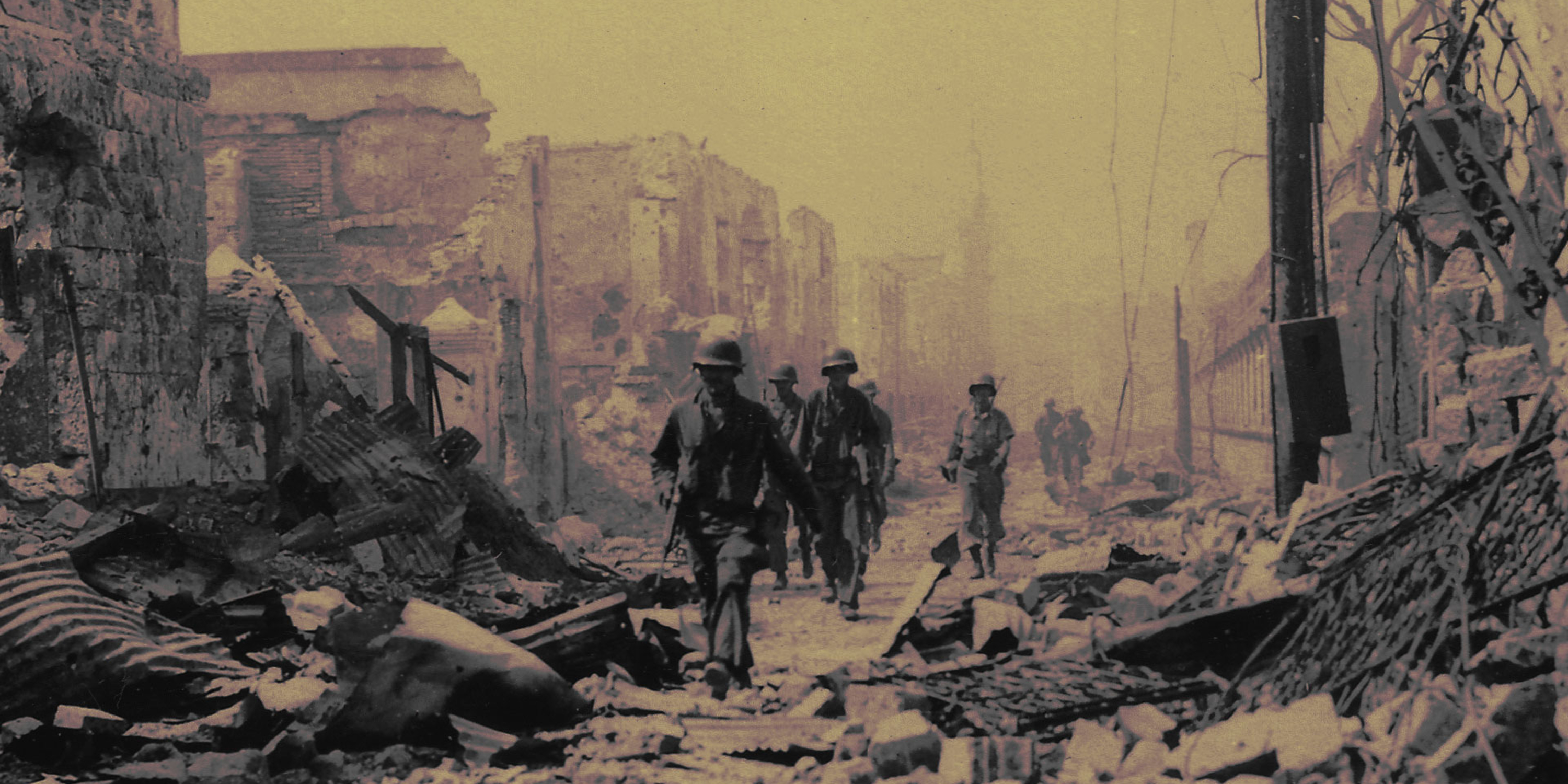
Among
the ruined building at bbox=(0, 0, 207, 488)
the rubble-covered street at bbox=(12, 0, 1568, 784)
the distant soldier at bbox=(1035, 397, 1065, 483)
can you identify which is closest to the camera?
the rubble-covered street at bbox=(12, 0, 1568, 784)

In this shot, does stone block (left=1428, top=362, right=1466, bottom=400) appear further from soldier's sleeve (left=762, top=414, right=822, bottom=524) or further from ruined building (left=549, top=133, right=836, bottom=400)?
ruined building (left=549, top=133, right=836, bottom=400)

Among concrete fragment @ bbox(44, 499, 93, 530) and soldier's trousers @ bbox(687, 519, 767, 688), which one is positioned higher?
concrete fragment @ bbox(44, 499, 93, 530)

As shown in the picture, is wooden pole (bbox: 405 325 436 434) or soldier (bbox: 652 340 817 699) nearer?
soldier (bbox: 652 340 817 699)

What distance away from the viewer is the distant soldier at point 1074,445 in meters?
24.0

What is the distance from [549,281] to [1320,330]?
20204mm

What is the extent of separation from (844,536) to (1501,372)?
4.79 meters

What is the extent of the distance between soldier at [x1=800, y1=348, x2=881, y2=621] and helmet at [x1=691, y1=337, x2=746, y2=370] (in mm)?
3170

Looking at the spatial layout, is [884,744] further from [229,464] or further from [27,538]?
[229,464]

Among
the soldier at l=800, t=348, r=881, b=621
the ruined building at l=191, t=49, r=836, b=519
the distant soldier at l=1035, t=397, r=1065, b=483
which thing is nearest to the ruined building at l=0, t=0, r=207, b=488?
the soldier at l=800, t=348, r=881, b=621

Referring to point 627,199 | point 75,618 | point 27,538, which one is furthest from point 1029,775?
point 627,199

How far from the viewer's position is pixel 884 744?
13.4 ft


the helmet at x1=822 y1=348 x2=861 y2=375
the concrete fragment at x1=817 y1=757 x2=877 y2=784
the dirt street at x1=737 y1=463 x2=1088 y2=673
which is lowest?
the dirt street at x1=737 y1=463 x2=1088 y2=673

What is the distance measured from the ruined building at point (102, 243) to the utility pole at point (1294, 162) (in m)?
8.72

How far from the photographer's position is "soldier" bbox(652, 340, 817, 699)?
6.00m
